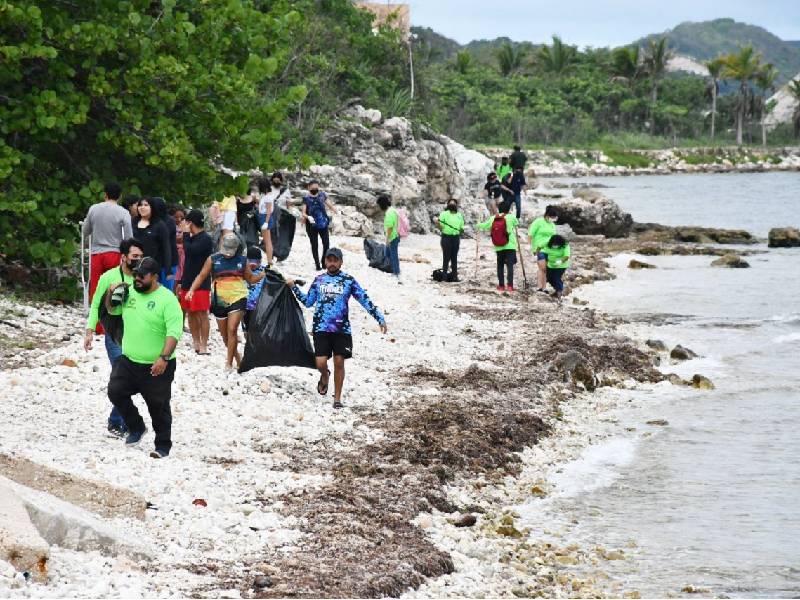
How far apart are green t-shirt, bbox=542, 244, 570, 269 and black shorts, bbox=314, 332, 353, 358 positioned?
1024cm

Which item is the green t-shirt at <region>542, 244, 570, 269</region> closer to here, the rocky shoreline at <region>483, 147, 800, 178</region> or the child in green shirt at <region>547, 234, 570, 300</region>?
the child in green shirt at <region>547, 234, 570, 300</region>

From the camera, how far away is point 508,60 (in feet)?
359

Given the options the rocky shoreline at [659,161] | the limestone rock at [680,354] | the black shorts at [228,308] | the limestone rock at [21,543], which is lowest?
the limestone rock at [680,354]

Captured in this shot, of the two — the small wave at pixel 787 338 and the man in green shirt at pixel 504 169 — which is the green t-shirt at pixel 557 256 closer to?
the small wave at pixel 787 338

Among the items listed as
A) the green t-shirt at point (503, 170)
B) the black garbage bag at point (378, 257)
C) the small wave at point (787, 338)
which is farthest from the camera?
the green t-shirt at point (503, 170)

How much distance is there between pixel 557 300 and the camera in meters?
22.1

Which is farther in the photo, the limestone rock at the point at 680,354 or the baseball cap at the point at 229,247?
the limestone rock at the point at 680,354

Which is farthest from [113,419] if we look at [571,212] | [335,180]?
[571,212]

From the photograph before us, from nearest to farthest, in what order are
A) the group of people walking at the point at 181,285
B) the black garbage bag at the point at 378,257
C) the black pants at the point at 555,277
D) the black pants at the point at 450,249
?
the group of people walking at the point at 181,285
the black pants at the point at 555,277
the black pants at the point at 450,249
the black garbage bag at the point at 378,257

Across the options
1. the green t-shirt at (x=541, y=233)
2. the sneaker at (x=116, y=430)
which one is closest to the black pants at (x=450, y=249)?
the green t-shirt at (x=541, y=233)

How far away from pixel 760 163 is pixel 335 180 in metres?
86.2

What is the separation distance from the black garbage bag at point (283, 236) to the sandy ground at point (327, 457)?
14.4 ft

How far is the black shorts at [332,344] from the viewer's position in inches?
466

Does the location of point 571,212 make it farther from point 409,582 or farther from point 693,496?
point 409,582
